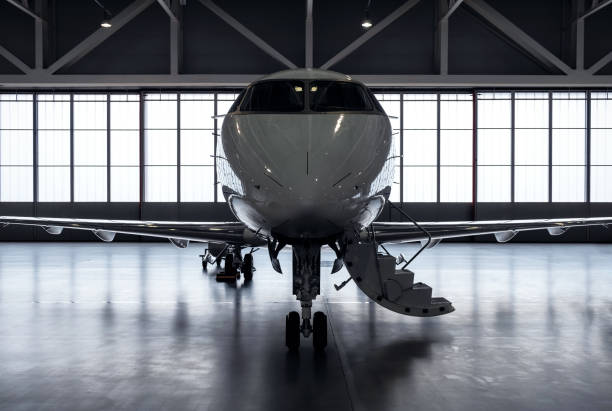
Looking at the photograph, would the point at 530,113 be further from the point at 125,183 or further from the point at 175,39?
the point at 125,183

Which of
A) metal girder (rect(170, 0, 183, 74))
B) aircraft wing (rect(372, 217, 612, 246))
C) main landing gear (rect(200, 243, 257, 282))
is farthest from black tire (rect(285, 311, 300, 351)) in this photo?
metal girder (rect(170, 0, 183, 74))

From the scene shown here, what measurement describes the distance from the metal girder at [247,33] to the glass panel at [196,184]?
6.89 m

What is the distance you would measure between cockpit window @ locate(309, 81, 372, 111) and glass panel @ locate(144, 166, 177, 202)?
21.4 m

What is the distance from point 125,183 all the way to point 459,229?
20.8m

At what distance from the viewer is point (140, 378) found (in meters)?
5.97

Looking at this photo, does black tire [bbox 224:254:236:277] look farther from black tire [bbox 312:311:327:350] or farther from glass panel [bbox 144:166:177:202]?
glass panel [bbox 144:166:177:202]

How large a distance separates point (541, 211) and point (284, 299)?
19.1m

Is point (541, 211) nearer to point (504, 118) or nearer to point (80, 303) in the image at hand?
point (504, 118)

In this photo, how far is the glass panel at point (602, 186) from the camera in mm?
26516

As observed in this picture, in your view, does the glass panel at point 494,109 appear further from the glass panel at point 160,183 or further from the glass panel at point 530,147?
the glass panel at point 160,183

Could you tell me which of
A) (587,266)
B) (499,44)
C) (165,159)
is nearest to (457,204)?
(499,44)

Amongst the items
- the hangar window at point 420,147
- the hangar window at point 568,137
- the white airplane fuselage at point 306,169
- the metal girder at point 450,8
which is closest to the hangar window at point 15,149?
the hangar window at point 420,147

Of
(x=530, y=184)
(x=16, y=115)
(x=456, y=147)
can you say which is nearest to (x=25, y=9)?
(x=16, y=115)

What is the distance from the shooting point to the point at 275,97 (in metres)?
6.37
